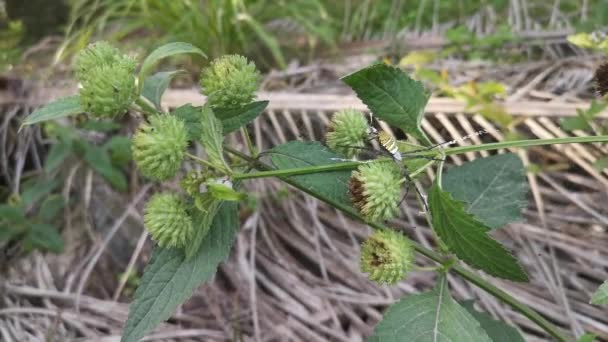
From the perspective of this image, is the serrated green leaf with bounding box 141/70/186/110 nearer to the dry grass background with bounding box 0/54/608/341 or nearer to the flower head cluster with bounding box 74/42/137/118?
the flower head cluster with bounding box 74/42/137/118

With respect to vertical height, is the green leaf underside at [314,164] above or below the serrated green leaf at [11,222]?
above

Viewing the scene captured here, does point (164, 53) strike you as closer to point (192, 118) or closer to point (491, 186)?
point (192, 118)

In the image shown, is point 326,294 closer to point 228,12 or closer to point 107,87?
point 107,87

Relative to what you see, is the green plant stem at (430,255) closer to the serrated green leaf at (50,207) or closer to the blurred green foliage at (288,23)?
the serrated green leaf at (50,207)

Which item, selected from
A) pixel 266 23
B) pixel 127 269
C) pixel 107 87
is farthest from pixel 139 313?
pixel 266 23

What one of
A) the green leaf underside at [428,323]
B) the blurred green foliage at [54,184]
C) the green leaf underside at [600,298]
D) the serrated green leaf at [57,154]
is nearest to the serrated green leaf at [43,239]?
the blurred green foliage at [54,184]

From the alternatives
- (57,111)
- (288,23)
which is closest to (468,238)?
(57,111)
